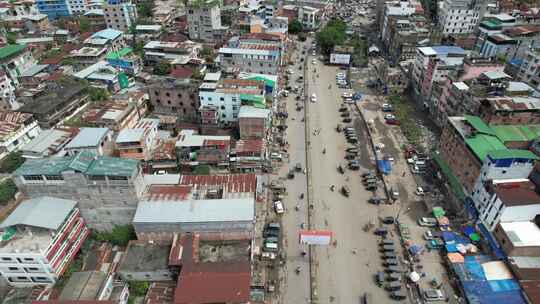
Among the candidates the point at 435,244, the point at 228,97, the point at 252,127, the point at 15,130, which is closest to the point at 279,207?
the point at 252,127

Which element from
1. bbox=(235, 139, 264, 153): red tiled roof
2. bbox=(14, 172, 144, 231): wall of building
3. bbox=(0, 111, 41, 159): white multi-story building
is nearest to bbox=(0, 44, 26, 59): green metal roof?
bbox=(0, 111, 41, 159): white multi-story building

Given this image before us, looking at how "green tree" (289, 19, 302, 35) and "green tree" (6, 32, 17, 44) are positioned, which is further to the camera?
"green tree" (289, 19, 302, 35)

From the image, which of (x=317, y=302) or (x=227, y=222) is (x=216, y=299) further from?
(x=317, y=302)

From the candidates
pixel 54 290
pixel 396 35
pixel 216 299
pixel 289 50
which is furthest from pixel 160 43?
pixel 216 299

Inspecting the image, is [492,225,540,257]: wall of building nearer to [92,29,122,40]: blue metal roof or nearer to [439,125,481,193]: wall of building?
[439,125,481,193]: wall of building

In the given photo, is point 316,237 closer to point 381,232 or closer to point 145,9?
point 381,232

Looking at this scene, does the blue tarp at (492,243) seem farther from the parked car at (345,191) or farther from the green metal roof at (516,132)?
the parked car at (345,191)
